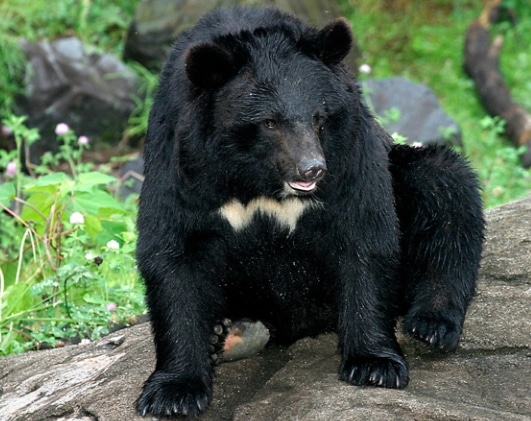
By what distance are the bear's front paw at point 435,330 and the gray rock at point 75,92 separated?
7.00m

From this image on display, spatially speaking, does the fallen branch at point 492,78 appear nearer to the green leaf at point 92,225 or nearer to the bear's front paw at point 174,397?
the green leaf at point 92,225

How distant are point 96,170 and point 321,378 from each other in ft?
21.6

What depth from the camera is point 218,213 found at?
4301 millimetres

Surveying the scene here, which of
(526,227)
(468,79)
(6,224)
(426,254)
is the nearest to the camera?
(426,254)

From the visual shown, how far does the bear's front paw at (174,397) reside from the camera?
13.6 feet

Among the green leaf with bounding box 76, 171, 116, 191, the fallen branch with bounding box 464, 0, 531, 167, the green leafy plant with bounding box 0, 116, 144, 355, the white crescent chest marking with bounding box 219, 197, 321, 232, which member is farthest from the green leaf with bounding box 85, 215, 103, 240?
the fallen branch with bounding box 464, 0, 531, 167

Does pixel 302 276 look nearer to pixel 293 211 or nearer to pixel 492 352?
pixel 293 211

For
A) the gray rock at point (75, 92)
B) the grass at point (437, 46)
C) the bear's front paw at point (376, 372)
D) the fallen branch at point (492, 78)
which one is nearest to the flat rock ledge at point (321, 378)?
the bear's front paw at point (376, 372)

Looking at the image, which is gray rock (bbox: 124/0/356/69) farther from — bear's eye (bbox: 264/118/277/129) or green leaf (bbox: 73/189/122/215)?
bear's eye (bbox: 264/118/277/129)

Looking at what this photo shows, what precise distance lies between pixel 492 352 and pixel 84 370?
5.92 ft

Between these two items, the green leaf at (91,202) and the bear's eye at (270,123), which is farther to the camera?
the green leaf at (91,202)

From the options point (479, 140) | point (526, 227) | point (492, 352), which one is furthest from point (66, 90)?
point (492, 352)

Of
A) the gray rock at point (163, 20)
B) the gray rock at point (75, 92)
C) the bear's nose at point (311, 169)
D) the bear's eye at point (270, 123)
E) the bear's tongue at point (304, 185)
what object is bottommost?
the bear's tongue at point (304, 185)

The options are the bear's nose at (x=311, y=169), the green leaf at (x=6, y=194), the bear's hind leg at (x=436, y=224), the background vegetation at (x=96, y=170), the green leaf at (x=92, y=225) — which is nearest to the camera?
the bear's nose at (x=311, y=169)
